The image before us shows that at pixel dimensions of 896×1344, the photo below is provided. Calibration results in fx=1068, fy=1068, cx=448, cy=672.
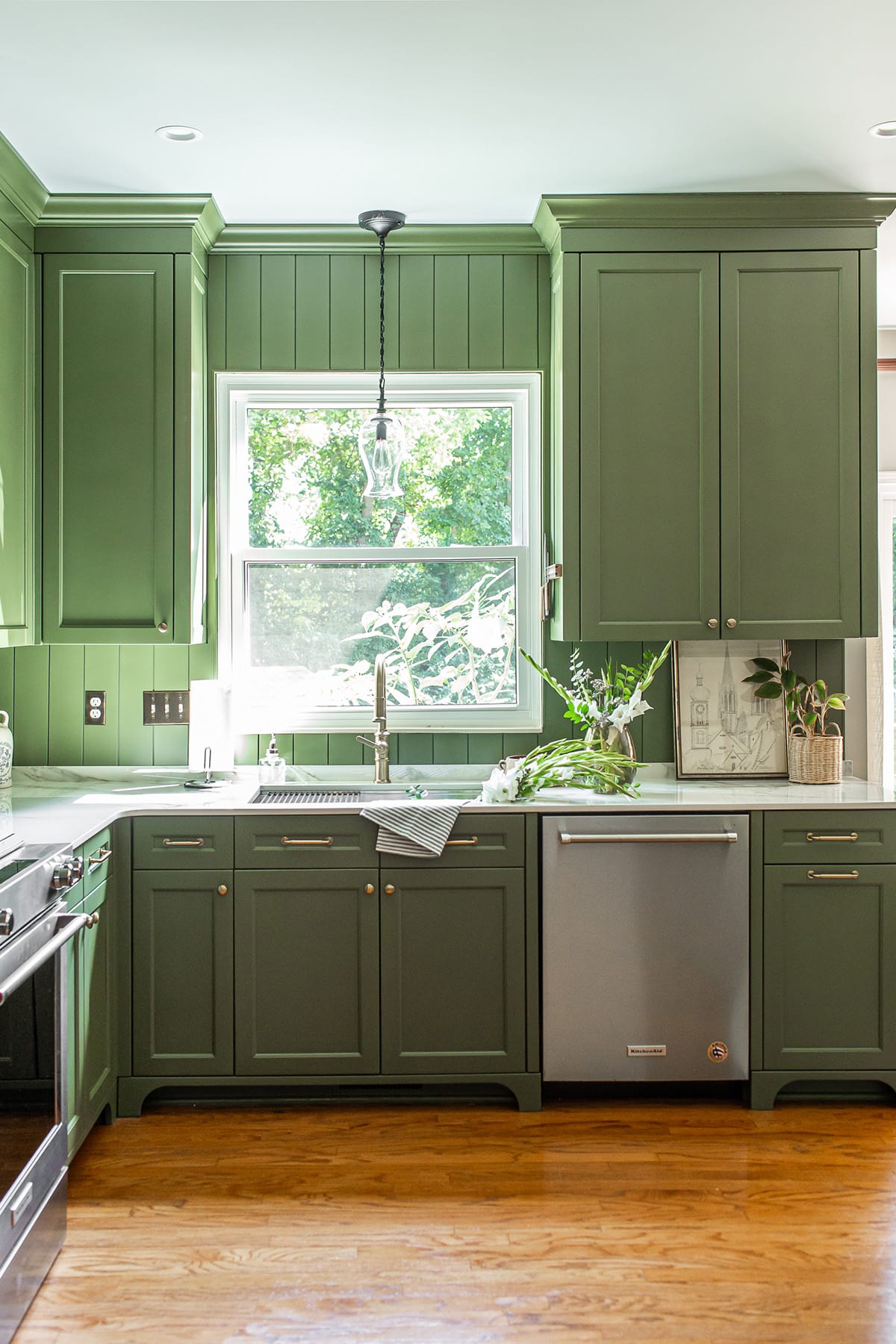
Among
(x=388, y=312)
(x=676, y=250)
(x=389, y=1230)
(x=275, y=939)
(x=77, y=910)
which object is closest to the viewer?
(x=389, y=1230)

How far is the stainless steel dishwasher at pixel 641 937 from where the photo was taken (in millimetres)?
2947

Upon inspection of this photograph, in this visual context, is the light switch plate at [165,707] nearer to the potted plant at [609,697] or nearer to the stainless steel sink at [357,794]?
the stainless steel sink at [357,794]

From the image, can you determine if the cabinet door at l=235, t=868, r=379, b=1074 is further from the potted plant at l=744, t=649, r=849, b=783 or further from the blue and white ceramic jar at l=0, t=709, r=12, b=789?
the potted plant at l=744, t=649, r=849, b=783

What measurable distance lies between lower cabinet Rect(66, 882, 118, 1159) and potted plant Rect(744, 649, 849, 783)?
207cm

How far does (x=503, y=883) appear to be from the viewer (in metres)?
2.96

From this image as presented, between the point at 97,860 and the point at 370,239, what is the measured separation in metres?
2.08

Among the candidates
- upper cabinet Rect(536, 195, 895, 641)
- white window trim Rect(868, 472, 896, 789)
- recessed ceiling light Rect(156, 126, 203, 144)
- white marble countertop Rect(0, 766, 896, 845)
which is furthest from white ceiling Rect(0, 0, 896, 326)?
white marble countertop Rect(0, 766, 896, 845)

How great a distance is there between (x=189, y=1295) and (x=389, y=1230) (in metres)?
0.45

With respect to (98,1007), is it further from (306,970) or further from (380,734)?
(380,734)

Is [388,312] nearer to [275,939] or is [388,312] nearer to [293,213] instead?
[293,213]

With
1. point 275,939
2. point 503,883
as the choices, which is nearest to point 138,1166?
point 275,939

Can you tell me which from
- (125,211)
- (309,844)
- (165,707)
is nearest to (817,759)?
(309,844)

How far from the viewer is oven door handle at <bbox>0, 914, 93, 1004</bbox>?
1873 millimetres

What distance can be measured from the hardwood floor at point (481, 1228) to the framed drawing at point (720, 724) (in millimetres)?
1006
